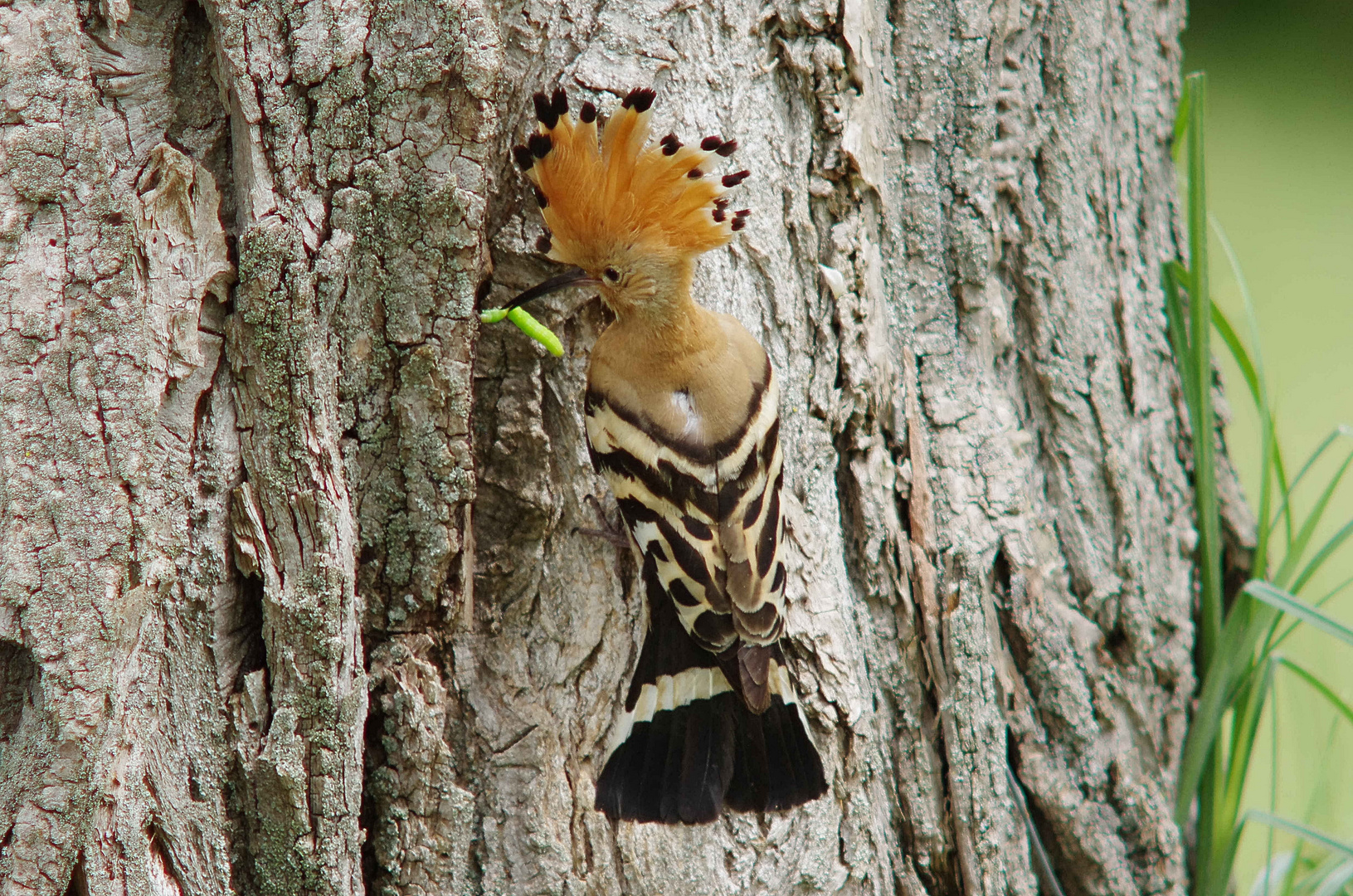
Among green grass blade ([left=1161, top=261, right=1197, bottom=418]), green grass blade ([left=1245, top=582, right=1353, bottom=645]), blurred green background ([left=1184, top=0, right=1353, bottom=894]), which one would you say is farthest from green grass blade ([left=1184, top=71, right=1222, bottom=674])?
blurred green background ([left=1184, top=0, right=1353, bottom=894])

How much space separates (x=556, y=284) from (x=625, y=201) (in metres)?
0.25

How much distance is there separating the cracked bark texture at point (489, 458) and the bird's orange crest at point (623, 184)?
0.08 meters

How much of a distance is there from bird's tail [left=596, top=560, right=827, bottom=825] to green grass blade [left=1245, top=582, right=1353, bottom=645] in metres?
0.96

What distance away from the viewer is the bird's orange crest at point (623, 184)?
1739mm

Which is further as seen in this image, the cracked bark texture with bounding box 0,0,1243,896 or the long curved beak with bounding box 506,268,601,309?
the long curved beak with bounding box 506,268,601,309

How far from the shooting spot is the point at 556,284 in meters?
1.81

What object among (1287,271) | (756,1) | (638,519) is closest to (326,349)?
(638,519)

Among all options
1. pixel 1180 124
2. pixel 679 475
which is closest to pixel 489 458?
pixel 679 475

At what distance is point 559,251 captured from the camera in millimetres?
1853

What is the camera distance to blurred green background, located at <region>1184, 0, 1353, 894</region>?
3582mm

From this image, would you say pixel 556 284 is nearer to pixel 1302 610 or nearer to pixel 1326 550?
pixel 1302 610

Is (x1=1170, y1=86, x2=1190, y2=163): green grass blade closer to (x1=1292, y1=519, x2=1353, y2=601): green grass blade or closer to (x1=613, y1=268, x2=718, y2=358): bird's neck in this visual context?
(x1=1292, y1=519, x2=1353, y2=601): green grass blade

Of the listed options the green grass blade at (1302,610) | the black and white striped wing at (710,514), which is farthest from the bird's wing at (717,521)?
the green grass blade at (1302,610)

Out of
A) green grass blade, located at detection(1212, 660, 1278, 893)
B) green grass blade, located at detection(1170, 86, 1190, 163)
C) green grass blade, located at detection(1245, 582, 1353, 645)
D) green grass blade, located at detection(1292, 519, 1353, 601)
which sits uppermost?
green grass blade, located at detection(1170, 86, 1190, 163)
